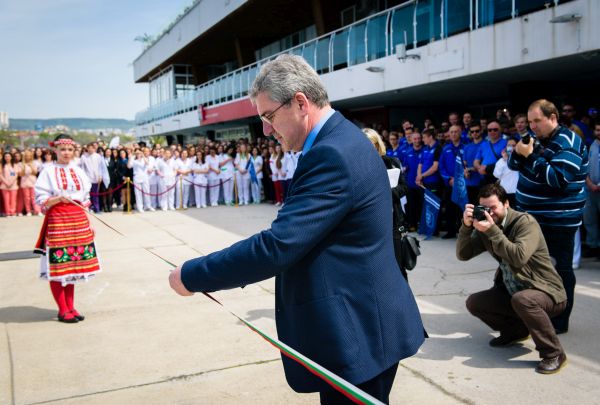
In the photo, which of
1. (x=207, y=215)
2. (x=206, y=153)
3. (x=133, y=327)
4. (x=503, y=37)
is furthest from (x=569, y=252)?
(x=206, y=153)

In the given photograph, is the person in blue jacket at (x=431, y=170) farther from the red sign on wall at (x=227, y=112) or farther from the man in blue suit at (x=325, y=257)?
the red sign on wall at (x=227, y=112)

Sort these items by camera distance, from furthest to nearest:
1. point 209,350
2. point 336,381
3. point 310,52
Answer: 1. point 310,52
2. point 209,350
3. point 336,381

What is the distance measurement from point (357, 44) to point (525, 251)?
36.3 ft

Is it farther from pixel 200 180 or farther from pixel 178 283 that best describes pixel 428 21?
pixel 178 283

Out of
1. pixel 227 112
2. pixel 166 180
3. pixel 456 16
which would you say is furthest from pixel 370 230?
pixel 227 112

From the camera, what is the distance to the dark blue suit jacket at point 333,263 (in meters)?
1.66

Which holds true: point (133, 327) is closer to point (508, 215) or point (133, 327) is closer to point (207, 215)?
point (508, 215)

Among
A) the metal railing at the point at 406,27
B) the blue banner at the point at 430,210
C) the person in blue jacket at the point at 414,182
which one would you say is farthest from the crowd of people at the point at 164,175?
the blue banner at the point at 430,210

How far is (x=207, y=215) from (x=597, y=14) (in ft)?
32.9

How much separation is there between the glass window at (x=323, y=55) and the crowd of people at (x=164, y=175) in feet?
8.76

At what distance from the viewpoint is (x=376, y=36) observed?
12945 millimetres

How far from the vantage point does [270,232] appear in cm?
167

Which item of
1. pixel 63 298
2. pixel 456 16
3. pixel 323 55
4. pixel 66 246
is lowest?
pixel 63 298

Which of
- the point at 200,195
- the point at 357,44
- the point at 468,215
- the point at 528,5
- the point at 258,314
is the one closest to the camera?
the point at 468,215
